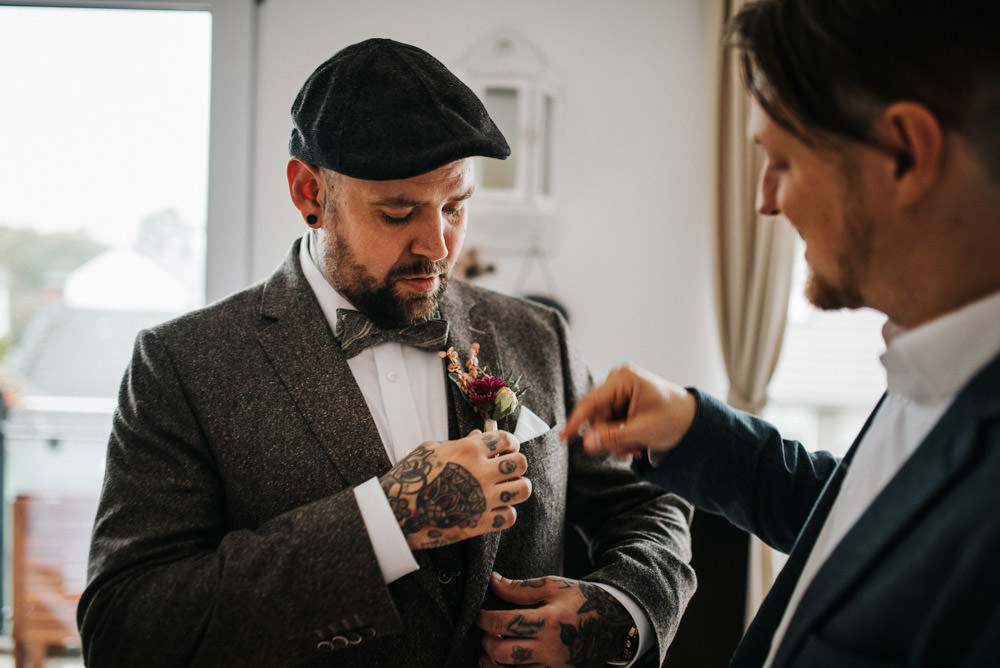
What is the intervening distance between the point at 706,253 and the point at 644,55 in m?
1.01

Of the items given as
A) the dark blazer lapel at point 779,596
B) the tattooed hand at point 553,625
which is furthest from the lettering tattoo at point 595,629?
the dark blazer lapel at point 779,596

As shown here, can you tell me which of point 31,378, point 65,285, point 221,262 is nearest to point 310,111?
point 221,262

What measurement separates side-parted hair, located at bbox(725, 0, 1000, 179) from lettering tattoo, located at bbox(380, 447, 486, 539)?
696 millimetres

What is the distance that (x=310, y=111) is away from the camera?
1.23 meters

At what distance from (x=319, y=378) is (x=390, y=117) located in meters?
0.48

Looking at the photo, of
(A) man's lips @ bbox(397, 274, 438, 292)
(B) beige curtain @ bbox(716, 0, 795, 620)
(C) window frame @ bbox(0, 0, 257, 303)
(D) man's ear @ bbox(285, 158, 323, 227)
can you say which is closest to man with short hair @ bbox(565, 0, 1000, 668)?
(A) man's lips @ bbox(397, 274, 438, 292)

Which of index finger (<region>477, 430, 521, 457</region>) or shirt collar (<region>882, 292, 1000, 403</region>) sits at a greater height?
shirt collar (<region>882, 292, 1000, 403</region>)

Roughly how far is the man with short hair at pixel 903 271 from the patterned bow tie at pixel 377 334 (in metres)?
0.69

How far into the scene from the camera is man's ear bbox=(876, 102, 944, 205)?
746 mm

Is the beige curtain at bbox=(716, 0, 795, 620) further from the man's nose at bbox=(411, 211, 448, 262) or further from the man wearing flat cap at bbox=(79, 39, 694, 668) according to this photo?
the man's nose at bbox=(411, 211, 448, 262)

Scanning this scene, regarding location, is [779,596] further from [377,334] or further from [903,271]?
[377,334]

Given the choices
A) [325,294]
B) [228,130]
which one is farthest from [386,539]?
[228,130]

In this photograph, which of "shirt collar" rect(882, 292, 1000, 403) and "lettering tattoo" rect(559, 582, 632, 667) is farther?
"lettering tattoo" rect(559, 582, 632, 667)

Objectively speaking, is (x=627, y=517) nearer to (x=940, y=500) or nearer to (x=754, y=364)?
(x=940, y=500)
